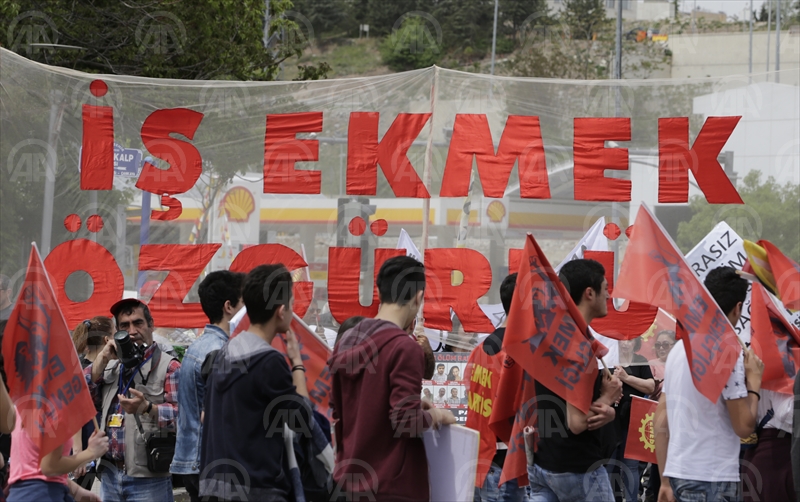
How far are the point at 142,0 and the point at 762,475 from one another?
11.9 metres

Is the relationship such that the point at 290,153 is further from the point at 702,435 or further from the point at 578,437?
the point at 702,435

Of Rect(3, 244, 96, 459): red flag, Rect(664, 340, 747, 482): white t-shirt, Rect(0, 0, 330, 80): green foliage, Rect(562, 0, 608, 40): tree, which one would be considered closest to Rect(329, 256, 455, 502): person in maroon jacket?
Rect(664, 340, 747, 482): white t-shirt

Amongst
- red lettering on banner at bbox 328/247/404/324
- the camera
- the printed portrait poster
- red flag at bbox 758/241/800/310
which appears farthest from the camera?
the printed portrait poster

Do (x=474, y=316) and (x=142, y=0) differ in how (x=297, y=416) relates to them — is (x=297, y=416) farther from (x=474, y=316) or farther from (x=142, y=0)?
(x=142, y=0)

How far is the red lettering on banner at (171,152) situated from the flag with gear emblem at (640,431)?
366 centimetres

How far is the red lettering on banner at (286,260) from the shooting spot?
23.9 feet

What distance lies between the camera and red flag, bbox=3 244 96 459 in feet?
14.7

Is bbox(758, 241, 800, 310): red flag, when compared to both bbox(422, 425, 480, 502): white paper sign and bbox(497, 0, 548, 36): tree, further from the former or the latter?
bbox(497, 0, 548, 36): tree

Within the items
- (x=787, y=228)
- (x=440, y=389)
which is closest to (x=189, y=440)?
(x=440, y=389)

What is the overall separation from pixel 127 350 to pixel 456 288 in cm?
271

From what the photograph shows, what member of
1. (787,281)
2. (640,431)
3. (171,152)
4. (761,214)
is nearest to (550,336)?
(787,281)

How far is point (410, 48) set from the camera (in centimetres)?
8738

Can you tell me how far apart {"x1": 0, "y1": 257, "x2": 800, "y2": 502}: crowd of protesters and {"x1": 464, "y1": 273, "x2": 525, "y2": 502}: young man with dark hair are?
0.07ft

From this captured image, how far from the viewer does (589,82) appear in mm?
7387
